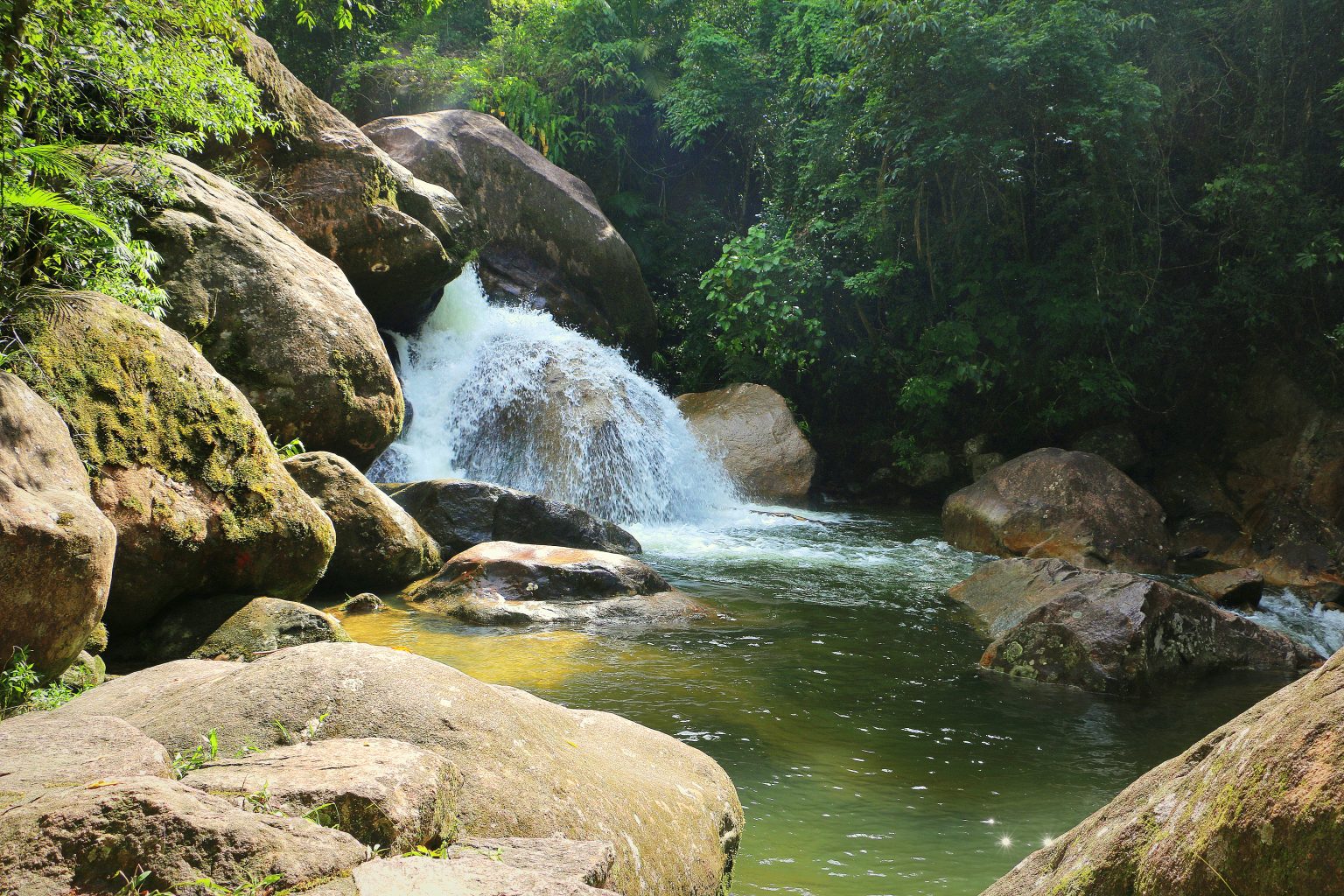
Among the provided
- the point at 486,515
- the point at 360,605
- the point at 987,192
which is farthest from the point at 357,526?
the point at 987,192

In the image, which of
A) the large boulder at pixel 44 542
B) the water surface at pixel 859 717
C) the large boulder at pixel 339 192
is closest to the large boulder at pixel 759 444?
the large boulder at pixel 339 192

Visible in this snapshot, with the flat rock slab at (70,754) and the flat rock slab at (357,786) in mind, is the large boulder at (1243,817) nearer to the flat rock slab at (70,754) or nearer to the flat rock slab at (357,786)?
the flat rock slab at (357,786)

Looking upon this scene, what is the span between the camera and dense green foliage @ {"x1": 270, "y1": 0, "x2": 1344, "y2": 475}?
12.4m

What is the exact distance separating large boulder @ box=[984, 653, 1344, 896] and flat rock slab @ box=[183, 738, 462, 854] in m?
1.46

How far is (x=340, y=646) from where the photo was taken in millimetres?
3277

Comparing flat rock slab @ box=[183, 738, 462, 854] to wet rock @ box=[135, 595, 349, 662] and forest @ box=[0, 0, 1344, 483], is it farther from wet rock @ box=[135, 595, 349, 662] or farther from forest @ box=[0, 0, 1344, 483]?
forest @ box=[0, 0, 1344, 483]

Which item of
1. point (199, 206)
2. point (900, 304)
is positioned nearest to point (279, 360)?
point (199, 206)

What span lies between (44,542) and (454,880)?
2.76 meters

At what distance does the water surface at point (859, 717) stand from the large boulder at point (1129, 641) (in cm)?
19

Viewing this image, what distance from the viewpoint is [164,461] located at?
217 inches

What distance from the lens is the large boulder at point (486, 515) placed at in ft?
30.3

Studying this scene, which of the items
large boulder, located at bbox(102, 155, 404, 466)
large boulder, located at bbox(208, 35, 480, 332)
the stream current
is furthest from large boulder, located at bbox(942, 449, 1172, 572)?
large boulder, located at bbox(208, 35, 480, 332)

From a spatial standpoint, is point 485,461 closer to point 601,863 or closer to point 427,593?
point 427,593

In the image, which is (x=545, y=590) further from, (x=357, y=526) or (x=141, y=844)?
(x=141, y=844)
